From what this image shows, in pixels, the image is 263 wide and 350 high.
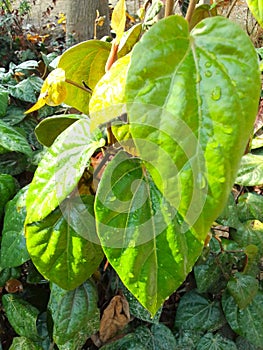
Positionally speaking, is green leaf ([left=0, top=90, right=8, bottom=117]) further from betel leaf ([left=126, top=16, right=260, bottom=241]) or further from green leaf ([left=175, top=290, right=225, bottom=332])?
betel leaf ([left=126, top=16, right=260, bottom=241])

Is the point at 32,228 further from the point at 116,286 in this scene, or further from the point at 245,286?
the point at 245,286

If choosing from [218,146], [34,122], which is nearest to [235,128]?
[218,146]

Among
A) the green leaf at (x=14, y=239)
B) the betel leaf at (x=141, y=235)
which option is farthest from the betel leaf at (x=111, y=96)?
the green leaf at (x=14, y=239)

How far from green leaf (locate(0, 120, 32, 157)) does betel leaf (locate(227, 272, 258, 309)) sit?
2.05ft

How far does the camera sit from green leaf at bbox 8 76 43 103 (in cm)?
139

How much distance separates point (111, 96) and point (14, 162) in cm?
71

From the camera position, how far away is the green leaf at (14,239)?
104 centimetres

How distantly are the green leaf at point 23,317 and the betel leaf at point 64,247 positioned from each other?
350mm

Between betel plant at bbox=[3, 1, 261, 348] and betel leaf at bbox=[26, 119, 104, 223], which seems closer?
betel plant at bbox=[3, 1, 261, 348]

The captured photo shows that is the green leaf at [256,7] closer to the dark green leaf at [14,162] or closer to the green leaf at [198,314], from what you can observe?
the dark green leaf at [14,162]

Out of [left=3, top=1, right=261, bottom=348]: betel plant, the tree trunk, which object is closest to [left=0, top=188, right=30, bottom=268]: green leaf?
A: [left=3, top=1, right=261, bottom=348]: betel plant

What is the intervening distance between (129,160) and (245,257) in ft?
2.54

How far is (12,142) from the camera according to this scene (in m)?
1.12

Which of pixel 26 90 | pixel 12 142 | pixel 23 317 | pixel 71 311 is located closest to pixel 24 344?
pixel 23 317
